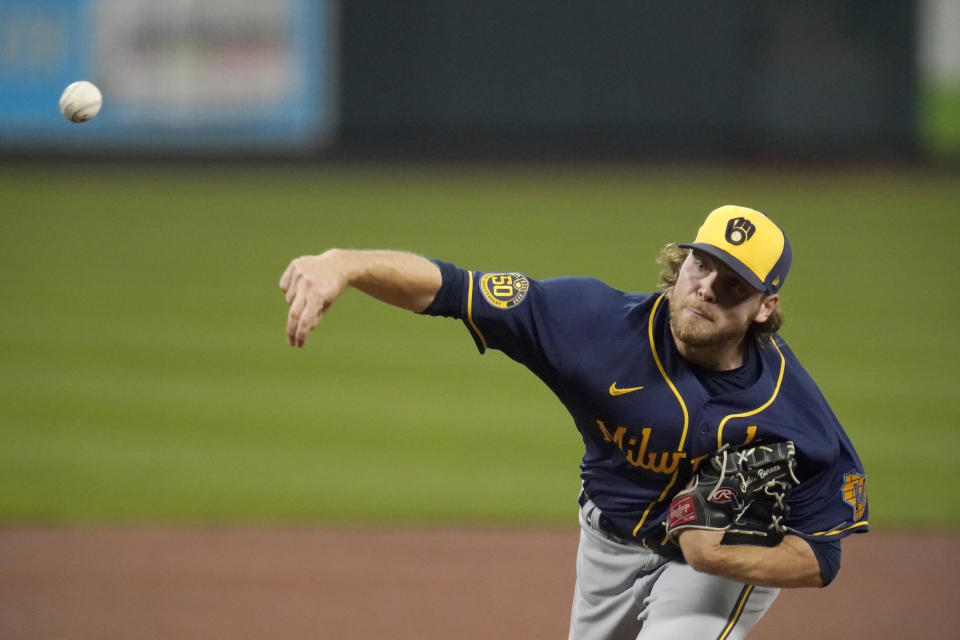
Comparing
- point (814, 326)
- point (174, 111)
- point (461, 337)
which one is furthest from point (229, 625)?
point (174, 111)

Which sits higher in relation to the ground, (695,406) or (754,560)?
(695,406)

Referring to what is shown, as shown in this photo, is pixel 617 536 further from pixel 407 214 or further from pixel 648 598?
pixel 407 214

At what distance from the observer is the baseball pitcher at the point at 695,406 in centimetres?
361

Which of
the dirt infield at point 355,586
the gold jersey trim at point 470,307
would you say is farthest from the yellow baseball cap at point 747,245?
the dirt infield at point 355,586

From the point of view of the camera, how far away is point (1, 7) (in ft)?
66.9

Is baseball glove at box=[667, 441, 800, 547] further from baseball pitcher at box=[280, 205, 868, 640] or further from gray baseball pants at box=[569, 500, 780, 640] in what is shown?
gray baseball pants at box=[569, 500, 780, 640]

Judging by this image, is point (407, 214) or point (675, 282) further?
point (407, 214)

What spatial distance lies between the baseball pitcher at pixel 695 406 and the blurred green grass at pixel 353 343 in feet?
12.6

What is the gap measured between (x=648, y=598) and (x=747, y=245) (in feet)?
4.12

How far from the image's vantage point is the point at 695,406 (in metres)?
3.74

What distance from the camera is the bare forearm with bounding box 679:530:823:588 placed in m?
3.58

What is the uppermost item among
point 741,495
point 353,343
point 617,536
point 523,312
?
point 523,312

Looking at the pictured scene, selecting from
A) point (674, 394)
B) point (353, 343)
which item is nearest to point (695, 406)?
point (674, 394)

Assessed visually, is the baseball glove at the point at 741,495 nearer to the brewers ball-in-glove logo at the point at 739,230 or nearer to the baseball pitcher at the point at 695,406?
the baseball pitcher at the point at 695,406
